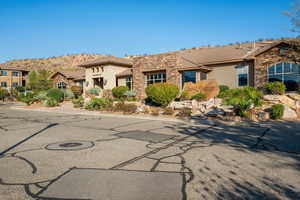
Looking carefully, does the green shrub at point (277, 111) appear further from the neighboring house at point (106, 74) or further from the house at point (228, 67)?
the neighboring house at point (106, 74)

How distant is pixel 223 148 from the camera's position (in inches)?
256

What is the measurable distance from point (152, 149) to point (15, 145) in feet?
14.2

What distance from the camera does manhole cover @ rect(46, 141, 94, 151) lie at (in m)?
6.41

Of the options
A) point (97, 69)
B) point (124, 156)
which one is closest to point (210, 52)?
point (97, 69)

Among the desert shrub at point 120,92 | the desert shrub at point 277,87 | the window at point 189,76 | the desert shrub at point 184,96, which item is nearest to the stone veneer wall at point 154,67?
the window at point 189,76

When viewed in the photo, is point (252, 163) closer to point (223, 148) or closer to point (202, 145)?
point (223, 148)

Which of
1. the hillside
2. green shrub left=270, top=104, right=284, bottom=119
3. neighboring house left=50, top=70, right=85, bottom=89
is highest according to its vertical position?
the hillside

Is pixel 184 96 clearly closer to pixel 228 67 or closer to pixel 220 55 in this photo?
pixel 228 67

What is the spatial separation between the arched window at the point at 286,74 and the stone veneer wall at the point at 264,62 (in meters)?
0.39

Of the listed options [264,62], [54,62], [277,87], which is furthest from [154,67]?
[54,62]

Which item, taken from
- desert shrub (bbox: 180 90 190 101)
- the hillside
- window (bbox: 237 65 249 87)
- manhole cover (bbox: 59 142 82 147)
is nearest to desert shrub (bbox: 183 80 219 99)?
desert shrub (bbox: 180 90 190 101)

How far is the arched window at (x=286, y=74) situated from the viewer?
65.3 ft

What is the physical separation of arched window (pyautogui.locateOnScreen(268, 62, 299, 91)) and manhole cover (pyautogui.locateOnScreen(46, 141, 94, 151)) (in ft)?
65.1

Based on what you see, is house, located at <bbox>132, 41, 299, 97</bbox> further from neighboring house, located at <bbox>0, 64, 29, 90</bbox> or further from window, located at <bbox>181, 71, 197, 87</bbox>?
neighboring house, located at <bbox>0, 64, 29, 90</bbox>
